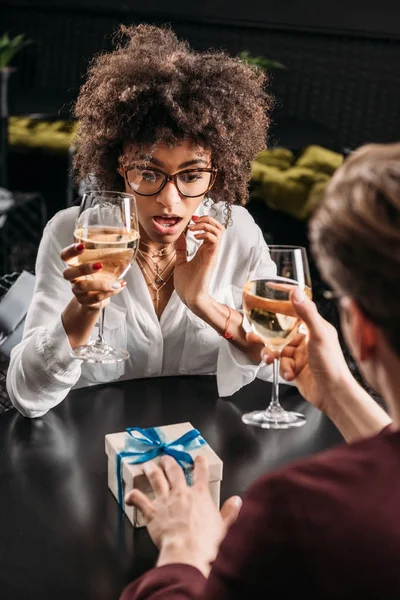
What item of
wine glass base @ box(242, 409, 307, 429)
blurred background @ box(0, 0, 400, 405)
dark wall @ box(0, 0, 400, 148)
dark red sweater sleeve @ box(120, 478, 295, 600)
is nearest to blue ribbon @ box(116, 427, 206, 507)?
wine glass base @ box(242, 409, 307, 429)

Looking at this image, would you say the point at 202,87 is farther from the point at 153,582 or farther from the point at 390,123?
the point at 390,123

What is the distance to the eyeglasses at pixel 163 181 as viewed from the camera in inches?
70.6

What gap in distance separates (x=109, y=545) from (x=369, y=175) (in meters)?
0.69

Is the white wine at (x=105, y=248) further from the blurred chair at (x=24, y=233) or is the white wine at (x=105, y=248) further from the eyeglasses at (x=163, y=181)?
the blurred chair at (x=24, y=233)

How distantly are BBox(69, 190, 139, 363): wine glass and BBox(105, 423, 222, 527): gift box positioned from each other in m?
0.21

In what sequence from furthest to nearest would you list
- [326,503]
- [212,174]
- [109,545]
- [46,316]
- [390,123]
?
[390,123] < [212,174] < [46,316] < [109,545] < [326,503]

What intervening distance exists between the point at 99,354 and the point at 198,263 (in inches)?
18.2

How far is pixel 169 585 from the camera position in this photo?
0.97m

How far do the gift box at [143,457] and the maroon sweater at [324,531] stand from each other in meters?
0.46

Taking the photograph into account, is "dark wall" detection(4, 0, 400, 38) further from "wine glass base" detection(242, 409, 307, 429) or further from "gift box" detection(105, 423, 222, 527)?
"gift box" detection(105, 423, 222, 527)

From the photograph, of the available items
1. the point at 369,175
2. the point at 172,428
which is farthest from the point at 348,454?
the point at 172,428

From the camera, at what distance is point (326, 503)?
0.72 meters

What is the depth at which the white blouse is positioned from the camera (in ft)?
5.37

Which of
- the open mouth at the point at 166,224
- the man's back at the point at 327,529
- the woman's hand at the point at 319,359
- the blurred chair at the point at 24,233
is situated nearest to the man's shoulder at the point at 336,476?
the man's back at the point at 327,529
